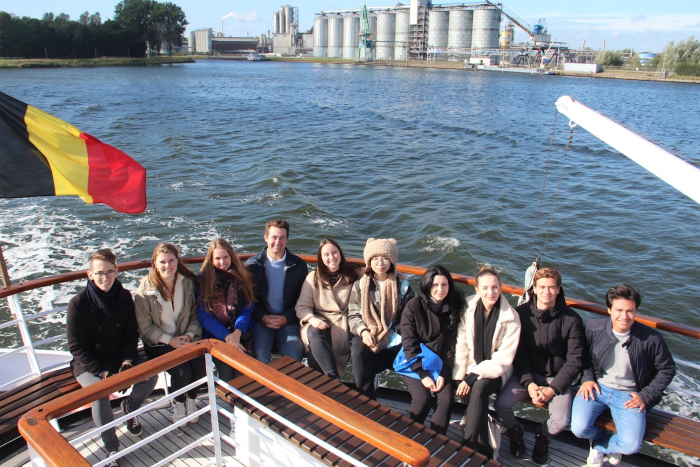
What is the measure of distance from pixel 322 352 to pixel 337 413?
5.81 feet

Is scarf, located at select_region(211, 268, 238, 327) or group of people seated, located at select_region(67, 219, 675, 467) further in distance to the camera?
scarf, located at select_region(211, 268, 238, 327)

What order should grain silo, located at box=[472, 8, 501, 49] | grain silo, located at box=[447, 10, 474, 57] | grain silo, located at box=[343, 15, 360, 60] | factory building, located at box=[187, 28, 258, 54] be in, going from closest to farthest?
1. grain silo, located at box=[472, 8, 501, 49]
2. grain silo, located at box=[447, 10, 474, 57]
3. grain silo, located at box=[343, 15, 360, 60]
4. factory building, located at box=[187, 28, 258, 54]

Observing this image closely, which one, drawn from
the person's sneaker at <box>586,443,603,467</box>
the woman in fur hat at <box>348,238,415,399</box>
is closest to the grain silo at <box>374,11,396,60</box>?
the woman in fur hat at <box>348,238,415,399</box>

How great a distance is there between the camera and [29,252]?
30.5 ft

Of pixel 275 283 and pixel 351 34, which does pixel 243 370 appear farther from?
pixel 351 34

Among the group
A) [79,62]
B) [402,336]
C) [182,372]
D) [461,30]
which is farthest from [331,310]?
[461,30]

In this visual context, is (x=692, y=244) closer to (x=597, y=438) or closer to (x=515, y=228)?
(x=515, y=228)

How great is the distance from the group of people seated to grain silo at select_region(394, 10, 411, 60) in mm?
122802

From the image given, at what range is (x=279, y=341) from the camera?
3.89 meters

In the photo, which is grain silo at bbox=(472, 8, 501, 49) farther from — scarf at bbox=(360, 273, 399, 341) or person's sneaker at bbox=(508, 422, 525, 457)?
person's sneaker at bbox=(508, 422, 525, 457)

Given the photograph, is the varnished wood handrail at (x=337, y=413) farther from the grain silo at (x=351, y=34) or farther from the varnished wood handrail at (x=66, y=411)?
the grain silo at (x=351, y=34)

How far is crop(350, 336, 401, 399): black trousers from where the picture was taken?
3562 millimetres

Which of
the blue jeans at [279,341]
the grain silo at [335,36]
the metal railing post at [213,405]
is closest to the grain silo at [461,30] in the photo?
the grain silo at [335,36]

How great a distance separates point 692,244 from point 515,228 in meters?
3.90
